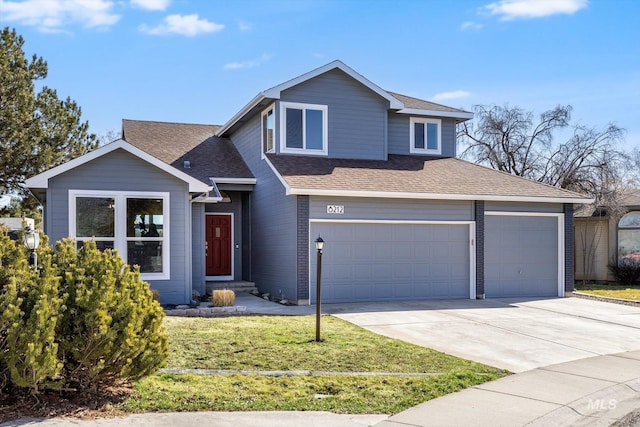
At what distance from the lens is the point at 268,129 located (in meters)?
17.2

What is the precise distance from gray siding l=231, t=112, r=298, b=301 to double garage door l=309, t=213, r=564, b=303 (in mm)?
715

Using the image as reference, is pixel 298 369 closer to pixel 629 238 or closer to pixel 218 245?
Answer: pixel 218 245

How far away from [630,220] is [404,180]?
1150 cm

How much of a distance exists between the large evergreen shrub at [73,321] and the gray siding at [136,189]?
23.0 feet

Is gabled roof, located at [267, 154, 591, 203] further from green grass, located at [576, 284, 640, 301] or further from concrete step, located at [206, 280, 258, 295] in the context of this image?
concrete step, located at [206, 280, 258, 295]

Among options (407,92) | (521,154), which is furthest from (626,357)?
(521,154)

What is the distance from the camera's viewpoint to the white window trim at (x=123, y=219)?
43.1ft

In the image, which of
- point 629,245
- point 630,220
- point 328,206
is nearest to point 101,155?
point 328,206

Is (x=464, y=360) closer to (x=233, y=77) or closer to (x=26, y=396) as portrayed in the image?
(x=26, y=396)

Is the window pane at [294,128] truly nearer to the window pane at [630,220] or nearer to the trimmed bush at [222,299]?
the trimmed bush at [222,299]

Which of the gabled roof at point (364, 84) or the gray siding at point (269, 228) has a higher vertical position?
the gabled roof at point (364, 84)

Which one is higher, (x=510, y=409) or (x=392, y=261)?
(x=392, y=261)

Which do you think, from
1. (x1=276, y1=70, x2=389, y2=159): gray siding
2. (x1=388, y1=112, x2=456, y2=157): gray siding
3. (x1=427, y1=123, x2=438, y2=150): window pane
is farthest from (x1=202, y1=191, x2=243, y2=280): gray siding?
(x1=427, y1=123, x2=438, y2=150): window pane

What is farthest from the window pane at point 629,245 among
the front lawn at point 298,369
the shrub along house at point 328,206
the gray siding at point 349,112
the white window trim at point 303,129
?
the front lawn at point 298,369
